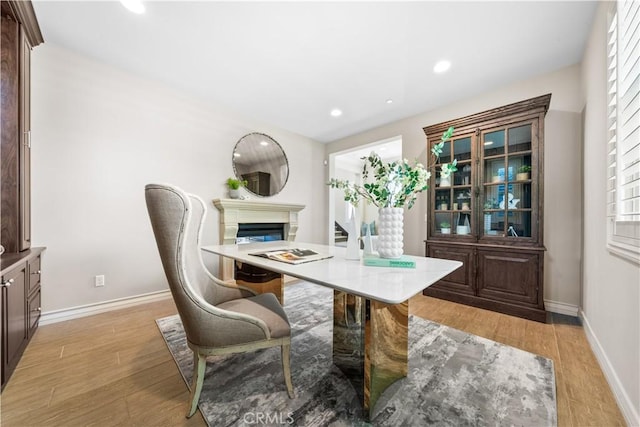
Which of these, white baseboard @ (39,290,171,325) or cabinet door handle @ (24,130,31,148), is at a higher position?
cabinet door handle @ (24,130,31,148)

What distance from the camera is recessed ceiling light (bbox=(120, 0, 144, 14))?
179 centimetres

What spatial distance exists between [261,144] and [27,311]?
3068mm

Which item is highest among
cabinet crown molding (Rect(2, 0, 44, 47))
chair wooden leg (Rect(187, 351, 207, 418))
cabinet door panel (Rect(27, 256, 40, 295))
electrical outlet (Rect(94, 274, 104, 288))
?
cabinet crown molding (Rect(2, 0, 44, 47))

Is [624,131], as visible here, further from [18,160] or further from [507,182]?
[18,160]

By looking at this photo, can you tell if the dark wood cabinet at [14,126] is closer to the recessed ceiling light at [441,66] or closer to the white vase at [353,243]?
the white vase at [353,243]

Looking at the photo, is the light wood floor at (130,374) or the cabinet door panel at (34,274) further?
the cabinet door panel at (34,274)

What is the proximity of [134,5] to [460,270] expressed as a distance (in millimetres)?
3930

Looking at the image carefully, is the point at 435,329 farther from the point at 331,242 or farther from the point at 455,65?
the point at 331,242

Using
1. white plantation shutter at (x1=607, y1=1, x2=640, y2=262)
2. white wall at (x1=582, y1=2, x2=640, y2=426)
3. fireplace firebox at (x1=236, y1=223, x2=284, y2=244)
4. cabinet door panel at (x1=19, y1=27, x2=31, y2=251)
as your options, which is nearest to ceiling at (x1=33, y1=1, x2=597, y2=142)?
Answer: cabinet door panel at (x1=19, y1=27, x2=31, y2=251)

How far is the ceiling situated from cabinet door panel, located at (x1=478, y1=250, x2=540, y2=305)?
1955 millimetres

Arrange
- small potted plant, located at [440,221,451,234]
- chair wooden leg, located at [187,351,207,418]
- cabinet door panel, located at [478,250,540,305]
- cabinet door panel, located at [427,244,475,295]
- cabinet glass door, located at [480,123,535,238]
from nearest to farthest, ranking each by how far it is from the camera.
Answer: chair wooden leg, located at [187,351,207,418] → cabinet door panel, located at [478,250,540,305] → cabinet glass door, located at [480,123,535,238] → cabinet door panel, located at [427,244,475,295] → small potted plant, located at [440,221,451,234]

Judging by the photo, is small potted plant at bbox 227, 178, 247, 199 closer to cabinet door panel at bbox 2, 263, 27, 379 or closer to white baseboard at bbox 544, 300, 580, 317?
cabinet door panel at bbox 2, 263, 27, 379

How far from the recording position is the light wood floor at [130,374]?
1219mm

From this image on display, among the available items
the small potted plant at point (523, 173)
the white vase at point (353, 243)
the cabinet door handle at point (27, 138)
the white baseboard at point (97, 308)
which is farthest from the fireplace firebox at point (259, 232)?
the small potted plant at point (523, 173)
